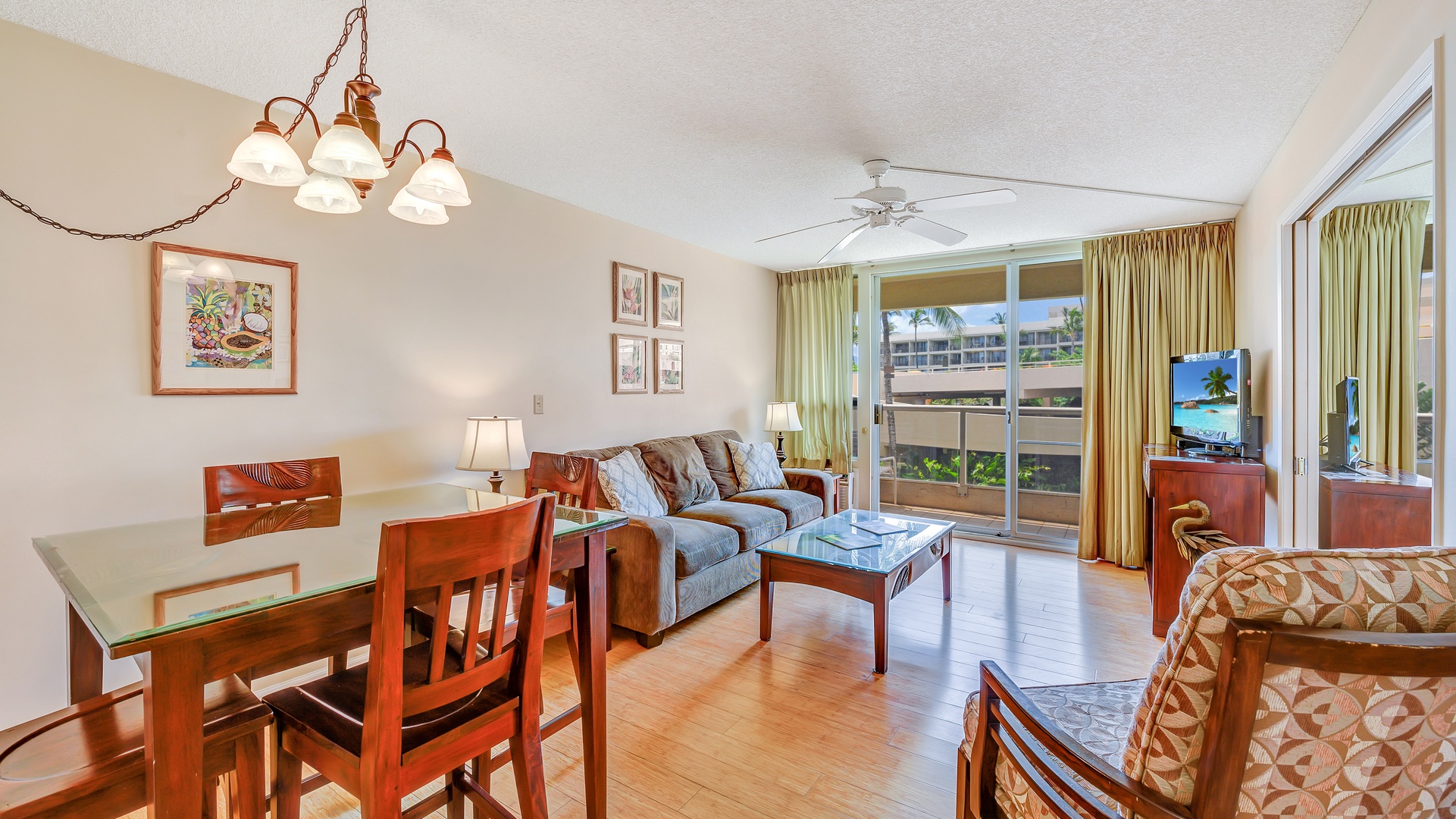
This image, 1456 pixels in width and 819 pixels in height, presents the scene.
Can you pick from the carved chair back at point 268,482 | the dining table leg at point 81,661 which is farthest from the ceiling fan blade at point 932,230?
the dining table leg at point 81,661

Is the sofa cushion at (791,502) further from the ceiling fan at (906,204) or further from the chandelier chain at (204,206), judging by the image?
the chandelier chain at (204,206)

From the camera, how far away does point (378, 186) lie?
2871mm

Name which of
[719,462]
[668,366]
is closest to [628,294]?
[668,366]

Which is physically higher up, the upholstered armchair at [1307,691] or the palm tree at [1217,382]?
the palm tree at [1217,382]

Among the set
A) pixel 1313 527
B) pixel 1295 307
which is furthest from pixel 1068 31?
pixel 1313 527

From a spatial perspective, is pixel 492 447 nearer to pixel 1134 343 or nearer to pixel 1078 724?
pixel 1078 724

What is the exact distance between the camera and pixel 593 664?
1.74m

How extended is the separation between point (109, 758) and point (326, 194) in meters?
1.37

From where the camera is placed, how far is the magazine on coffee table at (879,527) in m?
3.44

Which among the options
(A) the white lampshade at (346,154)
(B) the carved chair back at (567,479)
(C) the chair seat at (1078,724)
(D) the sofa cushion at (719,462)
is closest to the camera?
(C) the chair seat at (1078,724)

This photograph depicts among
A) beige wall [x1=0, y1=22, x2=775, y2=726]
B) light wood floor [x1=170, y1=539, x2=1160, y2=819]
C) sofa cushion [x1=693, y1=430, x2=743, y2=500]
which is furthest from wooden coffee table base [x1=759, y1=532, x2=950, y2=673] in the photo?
beige wall [x1=0, y1=22, x2=775, y2=726]

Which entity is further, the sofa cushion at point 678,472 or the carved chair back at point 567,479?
the sofa cushion at point 678,472

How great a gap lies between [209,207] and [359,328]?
2.24 feet

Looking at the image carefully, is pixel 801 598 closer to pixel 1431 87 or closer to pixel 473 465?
pixel 473 465
